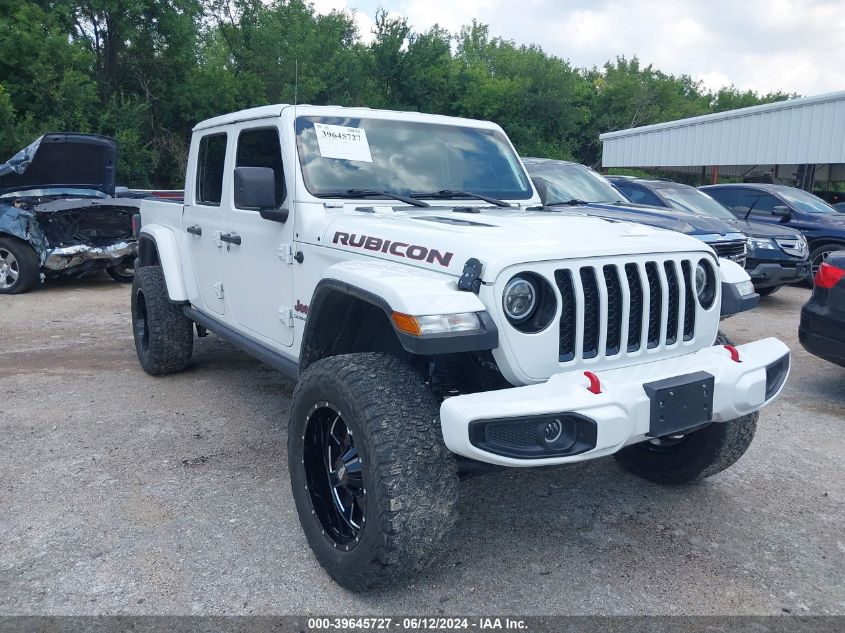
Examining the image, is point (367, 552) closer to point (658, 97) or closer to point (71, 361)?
point (71, 361)

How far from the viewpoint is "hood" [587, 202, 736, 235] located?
7.54 metres

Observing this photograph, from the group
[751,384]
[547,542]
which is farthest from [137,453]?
[751,384]

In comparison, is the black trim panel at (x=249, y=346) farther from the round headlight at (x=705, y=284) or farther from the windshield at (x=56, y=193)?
the windshield at (x=56, y=193)

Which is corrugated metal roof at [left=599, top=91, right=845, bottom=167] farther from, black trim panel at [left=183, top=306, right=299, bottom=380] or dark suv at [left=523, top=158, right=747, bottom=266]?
black trim panel at [left=183, top=306, right=299, bottom=380]

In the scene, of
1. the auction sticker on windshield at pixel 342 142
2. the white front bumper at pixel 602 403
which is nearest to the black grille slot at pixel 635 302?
the white front bumper at pixel 602 403

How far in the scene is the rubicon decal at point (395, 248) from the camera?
2.80 m

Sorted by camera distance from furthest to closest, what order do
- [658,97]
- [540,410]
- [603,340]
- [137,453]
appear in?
[658,97], [137,453], [603,340], [540,410]

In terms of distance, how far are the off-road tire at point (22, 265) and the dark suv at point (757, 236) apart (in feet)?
Result: 25.5

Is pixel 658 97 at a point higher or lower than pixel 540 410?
higher

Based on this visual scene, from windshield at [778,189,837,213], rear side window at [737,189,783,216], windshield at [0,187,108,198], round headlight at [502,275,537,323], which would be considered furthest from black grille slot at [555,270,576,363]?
windshield at [778,189,837,213]

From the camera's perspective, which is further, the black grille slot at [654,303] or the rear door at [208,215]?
the rear door at [208,215]

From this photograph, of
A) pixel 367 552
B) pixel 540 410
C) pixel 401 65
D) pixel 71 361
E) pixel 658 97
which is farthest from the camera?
pixel 658 97

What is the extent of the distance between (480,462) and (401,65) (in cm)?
2370

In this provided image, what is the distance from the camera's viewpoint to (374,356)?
278 centimetres
